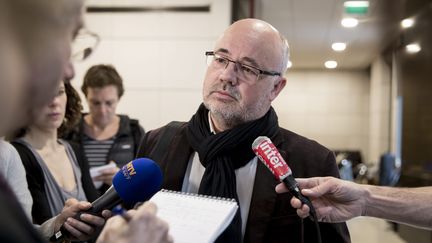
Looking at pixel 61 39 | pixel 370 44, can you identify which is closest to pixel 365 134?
pixel 370 44

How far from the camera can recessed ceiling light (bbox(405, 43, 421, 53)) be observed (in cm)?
473

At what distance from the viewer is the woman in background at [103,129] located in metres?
2.47

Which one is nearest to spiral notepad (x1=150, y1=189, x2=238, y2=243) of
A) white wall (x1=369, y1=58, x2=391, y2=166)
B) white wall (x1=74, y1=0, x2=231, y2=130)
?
white wall (x1=74, y1=0, x2=231, y2=130)

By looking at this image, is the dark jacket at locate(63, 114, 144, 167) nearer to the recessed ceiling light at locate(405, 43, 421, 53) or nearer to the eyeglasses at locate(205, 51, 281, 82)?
the eyeglasses at locate(205, 51, 281, 82)

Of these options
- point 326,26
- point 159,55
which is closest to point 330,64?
point 326,26

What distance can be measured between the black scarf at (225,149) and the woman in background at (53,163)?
59 centimetres

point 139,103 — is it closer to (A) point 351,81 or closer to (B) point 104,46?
(B) point 104,46

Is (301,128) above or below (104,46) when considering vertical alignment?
below

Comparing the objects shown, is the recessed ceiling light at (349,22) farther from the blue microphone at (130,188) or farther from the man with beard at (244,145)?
the blue microphone at (130,188)

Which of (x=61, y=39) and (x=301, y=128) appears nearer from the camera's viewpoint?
(x=61, y=39)

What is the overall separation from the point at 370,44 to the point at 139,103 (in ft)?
18.0

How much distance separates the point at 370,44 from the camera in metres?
7.42

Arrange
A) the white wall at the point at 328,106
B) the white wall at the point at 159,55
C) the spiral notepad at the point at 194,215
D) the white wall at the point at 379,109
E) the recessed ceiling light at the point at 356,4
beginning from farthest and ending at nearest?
the white wall at the point at 328,106, the white wall at the point at 379,109, the recessed ceiling light at the point at 356,4, the white wall at the point at 159,55, the spiral notepad at the point at 194,215

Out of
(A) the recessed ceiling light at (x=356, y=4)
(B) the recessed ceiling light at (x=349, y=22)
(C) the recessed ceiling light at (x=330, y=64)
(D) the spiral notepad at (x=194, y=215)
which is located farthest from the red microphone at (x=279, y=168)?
(C) the recessed ceiling light at (x=330, y=64)
